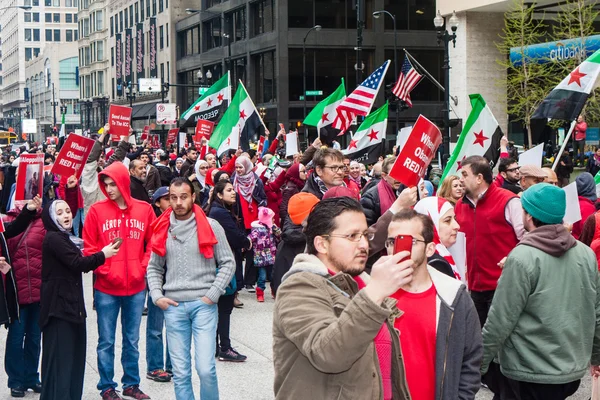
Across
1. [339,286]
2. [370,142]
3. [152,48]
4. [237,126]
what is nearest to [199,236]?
[339,286]

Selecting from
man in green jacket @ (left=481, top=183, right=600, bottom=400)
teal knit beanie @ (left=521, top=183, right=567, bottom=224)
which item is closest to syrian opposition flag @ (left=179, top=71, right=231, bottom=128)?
teal knit beanie @ (left=521, top=183, right=567, bottom=224)

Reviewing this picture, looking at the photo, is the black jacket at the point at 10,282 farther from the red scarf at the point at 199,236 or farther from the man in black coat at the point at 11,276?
the red scarf at the point at 199,236

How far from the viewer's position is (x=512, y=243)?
725cm

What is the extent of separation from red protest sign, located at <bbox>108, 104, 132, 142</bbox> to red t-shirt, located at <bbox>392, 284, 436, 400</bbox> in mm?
12475

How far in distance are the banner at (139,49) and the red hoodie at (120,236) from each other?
8146 centimetres

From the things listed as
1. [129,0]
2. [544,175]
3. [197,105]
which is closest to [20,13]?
[129,0]

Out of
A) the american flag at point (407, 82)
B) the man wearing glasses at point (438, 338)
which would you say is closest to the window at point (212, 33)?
the american flag at point (407, 82)

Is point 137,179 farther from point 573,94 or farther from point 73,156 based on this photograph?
point 573,94

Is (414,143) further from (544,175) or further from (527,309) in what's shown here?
(544,175)

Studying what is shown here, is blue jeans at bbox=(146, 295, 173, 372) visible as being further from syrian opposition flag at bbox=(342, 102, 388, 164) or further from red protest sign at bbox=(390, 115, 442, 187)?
syrian opposition flag at bbox=(342, 102, 388, 164)

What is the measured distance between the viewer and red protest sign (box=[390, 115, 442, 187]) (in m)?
6.25

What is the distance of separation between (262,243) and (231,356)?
11.6 ft

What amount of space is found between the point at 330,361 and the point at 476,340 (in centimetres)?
121

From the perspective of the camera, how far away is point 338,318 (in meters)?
3.20
